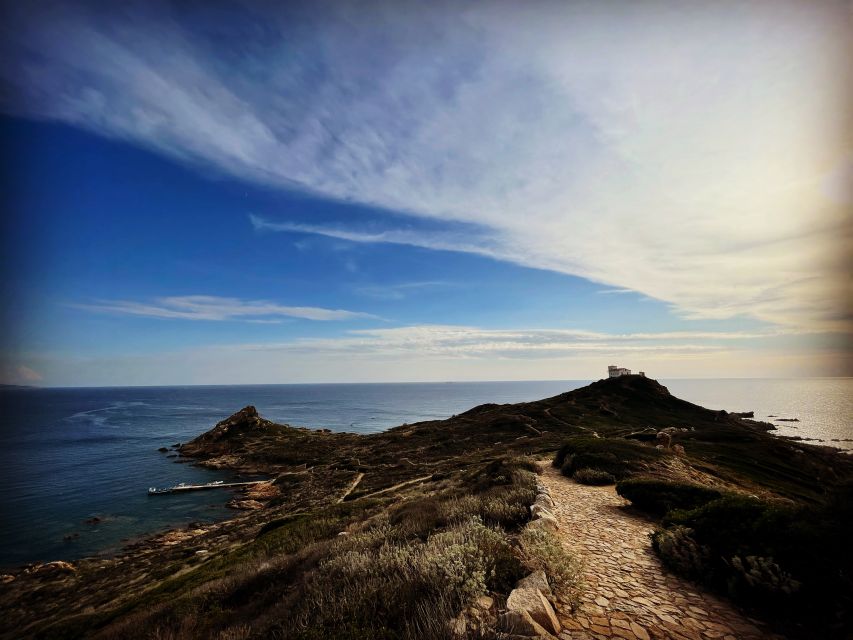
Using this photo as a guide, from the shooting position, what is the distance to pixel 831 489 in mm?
6582

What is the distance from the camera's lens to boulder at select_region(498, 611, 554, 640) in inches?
172

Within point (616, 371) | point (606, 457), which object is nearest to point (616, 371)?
point (616, 371)

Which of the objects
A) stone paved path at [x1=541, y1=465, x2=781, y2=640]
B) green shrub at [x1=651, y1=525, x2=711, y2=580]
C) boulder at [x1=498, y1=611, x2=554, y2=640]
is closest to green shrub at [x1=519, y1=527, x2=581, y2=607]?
stone paved path at [x1=541, y1=465, x2=781, y2=640]

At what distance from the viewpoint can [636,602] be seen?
577 cm

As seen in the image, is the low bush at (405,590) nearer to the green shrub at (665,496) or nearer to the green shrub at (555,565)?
the green shrub at (555,565)

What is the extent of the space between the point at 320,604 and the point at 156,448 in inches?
3683

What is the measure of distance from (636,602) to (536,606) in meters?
2.18

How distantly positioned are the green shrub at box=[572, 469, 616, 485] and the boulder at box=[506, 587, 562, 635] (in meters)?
13.6

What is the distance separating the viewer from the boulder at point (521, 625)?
4379 millimetres

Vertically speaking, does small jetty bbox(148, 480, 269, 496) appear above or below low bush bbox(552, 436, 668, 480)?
below

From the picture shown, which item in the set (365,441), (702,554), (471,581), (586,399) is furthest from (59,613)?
(586,399)

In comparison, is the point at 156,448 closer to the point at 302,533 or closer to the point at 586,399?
the point at 302,533

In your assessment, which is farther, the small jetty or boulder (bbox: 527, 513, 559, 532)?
the small jetty

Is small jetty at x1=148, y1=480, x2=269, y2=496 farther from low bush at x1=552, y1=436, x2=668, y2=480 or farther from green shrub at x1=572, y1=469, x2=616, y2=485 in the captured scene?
green shrub at x1=572, y1=469, x2=616, y2=485
